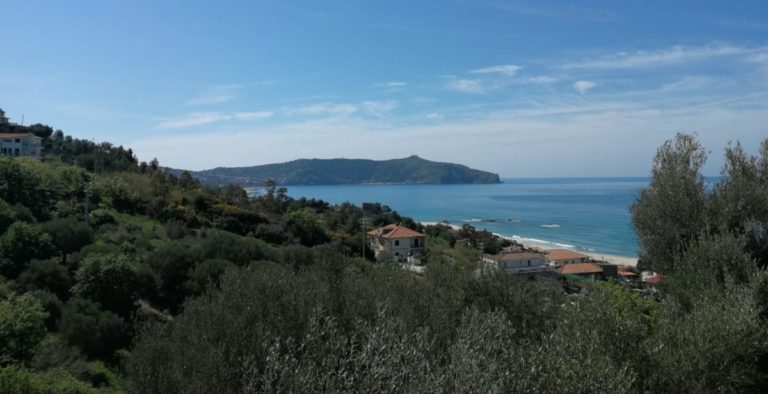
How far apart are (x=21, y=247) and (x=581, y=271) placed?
122 feet

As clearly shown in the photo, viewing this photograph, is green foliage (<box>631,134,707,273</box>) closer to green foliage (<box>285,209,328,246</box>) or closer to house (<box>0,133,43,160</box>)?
green foliage (<box>285,209,328,246</box>)

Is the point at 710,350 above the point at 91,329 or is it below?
above

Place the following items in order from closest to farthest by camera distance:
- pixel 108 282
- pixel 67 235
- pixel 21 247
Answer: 1. pixel 108 282
2. pixel 21 247
3. pixel 67 235

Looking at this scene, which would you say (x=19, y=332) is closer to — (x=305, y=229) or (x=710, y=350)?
→ (x=710, y=350)

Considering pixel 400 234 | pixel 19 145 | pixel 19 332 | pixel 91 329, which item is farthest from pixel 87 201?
pixel 19 145

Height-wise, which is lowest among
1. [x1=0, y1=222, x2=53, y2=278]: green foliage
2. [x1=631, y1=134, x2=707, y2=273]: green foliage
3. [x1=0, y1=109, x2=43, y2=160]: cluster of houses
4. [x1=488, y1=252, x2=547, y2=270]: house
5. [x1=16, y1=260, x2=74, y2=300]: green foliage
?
[x1=488, y1=252, x2=547, y2=270]: house

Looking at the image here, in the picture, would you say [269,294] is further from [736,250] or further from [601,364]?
[736,250]

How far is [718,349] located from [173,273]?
61.2ft

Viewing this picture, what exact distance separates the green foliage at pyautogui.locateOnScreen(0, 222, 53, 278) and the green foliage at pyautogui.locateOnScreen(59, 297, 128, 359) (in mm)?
4653

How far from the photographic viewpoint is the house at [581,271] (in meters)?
41.3

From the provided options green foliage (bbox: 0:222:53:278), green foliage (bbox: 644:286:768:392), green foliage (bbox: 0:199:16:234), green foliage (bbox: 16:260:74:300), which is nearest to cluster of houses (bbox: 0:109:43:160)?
green foliage (bbox: 0:199:16:234)

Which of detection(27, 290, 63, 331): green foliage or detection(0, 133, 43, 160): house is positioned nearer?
detection(27, 290, 63, 331): green foliage

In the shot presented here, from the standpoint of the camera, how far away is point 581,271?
4188 centimetres

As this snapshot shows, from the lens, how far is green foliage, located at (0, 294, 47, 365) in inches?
500
